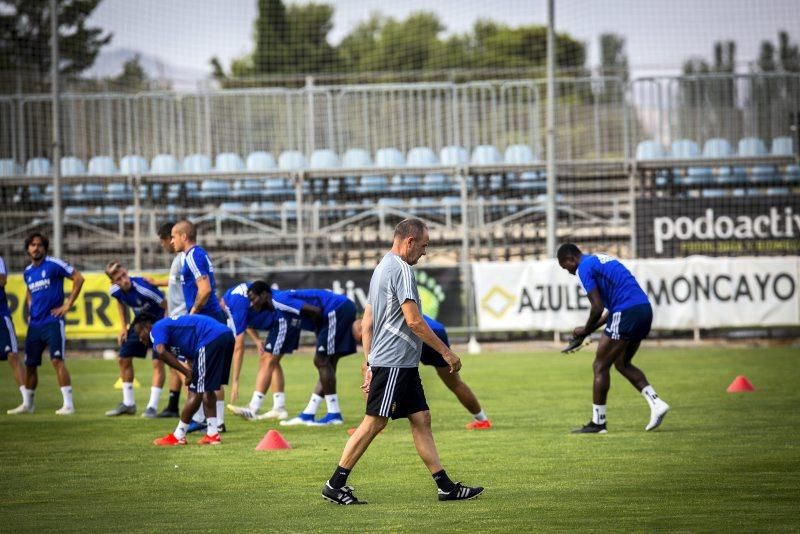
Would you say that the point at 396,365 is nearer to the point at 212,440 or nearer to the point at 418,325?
the point at 418,325

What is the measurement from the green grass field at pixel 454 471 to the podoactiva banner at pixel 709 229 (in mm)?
10824

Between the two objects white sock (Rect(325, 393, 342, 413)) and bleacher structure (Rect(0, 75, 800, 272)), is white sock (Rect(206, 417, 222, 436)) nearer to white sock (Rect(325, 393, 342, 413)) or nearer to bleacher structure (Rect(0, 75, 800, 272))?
white sock (Rect(325, 393, 342, 413))

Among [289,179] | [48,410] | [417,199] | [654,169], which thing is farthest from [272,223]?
[48,410]

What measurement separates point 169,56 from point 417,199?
7692 mm

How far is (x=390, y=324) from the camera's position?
342 inches

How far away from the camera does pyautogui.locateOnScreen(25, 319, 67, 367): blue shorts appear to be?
15.7 m

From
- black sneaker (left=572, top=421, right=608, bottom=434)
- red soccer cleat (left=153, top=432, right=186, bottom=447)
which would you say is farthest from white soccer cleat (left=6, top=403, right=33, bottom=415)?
black sneaker (left=572, top=421, right=608, bottom=434)

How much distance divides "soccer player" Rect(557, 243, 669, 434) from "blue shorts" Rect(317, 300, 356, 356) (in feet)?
9.07

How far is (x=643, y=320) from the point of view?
12812 millimetres

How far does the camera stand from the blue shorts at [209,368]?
1231 cm

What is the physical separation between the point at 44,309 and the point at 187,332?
4091 millimetres

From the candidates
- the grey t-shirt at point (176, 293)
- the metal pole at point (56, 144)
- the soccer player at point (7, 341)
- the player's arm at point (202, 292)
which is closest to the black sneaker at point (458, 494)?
the player's arm at point (202, 292)

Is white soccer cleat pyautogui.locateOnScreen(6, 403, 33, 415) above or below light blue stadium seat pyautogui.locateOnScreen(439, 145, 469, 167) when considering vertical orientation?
below

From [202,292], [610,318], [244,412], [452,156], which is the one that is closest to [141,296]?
[244,412]
